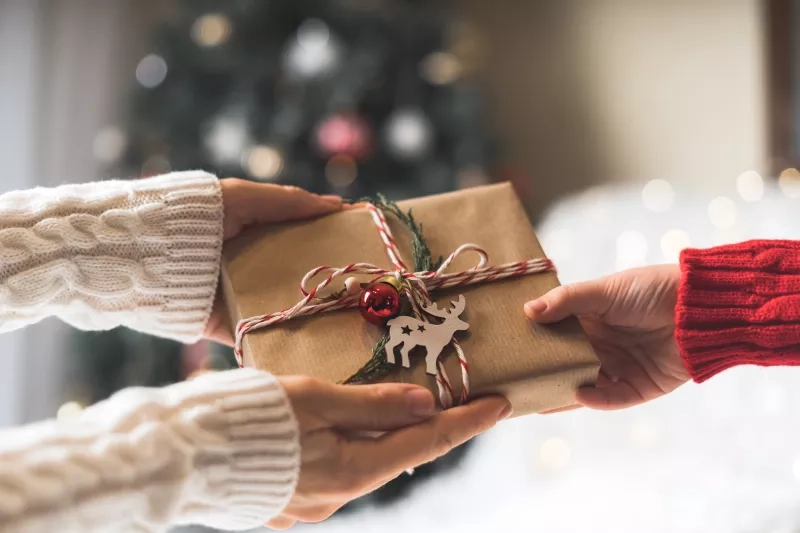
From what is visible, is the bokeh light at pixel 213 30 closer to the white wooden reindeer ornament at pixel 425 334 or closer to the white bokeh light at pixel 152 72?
the white bokeh light at pixel 152 72

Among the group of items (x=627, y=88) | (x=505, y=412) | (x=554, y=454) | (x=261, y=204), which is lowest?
(x=554, y=454)

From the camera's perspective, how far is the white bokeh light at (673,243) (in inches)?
62.4

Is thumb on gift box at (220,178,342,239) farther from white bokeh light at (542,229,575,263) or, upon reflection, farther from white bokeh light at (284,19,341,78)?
white bokeh light at (284,19,341,78)

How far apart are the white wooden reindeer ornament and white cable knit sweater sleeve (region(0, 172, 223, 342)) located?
0.78 feet

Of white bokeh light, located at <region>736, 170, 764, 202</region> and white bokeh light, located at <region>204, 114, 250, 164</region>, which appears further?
white bokeh light, located at <region>204, 114, 250, 164</region>

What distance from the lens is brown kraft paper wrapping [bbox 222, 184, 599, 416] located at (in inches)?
31.9

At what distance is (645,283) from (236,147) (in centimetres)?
122

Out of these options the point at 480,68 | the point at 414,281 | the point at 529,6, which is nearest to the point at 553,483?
the point at 414,281

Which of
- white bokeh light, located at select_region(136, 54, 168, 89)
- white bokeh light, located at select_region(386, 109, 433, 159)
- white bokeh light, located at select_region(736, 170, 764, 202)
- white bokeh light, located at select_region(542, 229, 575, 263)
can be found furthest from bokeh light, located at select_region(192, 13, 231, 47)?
white bokeh light, located at select_region(736, 170, 764, 202)

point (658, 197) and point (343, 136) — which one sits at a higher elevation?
point (343, 136)

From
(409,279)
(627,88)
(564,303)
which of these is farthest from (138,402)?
(627,88)

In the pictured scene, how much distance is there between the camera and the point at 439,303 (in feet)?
2.82

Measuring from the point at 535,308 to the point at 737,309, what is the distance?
28cm

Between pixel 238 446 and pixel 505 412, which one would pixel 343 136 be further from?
pixel 238 446
